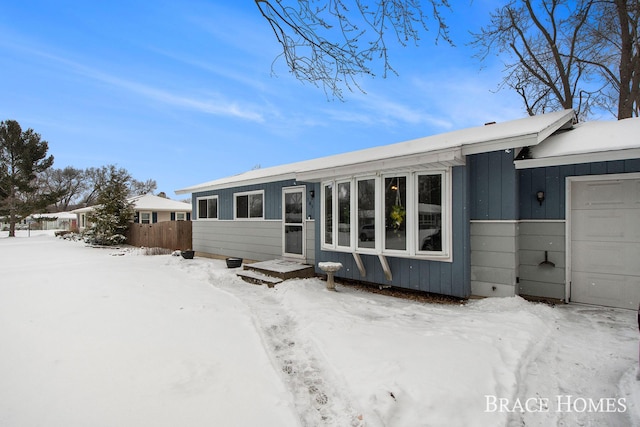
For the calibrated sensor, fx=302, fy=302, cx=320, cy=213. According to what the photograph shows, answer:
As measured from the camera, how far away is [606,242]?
4.63m

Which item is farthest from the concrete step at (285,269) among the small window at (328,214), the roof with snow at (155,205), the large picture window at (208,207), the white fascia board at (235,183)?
the roof with snow at (155,205)

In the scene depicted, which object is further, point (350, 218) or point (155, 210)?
point (155, 210)

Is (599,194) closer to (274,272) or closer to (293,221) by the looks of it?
(274,272)

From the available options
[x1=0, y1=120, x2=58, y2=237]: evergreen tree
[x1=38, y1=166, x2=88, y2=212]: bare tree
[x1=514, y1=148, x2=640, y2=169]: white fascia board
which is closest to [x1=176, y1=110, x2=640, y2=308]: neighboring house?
[x1=514, y1=148, x2=640, y2=169]: white fascia board

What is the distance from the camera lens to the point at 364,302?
5152 mm

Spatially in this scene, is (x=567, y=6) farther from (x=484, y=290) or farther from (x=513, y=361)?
(x=513, y=361)

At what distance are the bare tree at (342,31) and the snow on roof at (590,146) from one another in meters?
2.59

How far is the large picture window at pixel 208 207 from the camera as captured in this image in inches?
445

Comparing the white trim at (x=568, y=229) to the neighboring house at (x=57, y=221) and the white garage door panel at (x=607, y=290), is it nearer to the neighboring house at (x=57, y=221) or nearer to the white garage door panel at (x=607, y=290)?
the white garage door panel at (x=607, y=290)

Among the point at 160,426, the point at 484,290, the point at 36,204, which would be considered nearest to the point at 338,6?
the point at 160,426

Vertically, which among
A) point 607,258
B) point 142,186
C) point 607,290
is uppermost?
point 142,186

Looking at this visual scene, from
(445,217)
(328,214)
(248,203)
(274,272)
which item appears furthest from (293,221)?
(445,217)

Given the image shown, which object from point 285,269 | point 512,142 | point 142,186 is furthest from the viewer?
point 142,186

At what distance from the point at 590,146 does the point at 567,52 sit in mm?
10430
